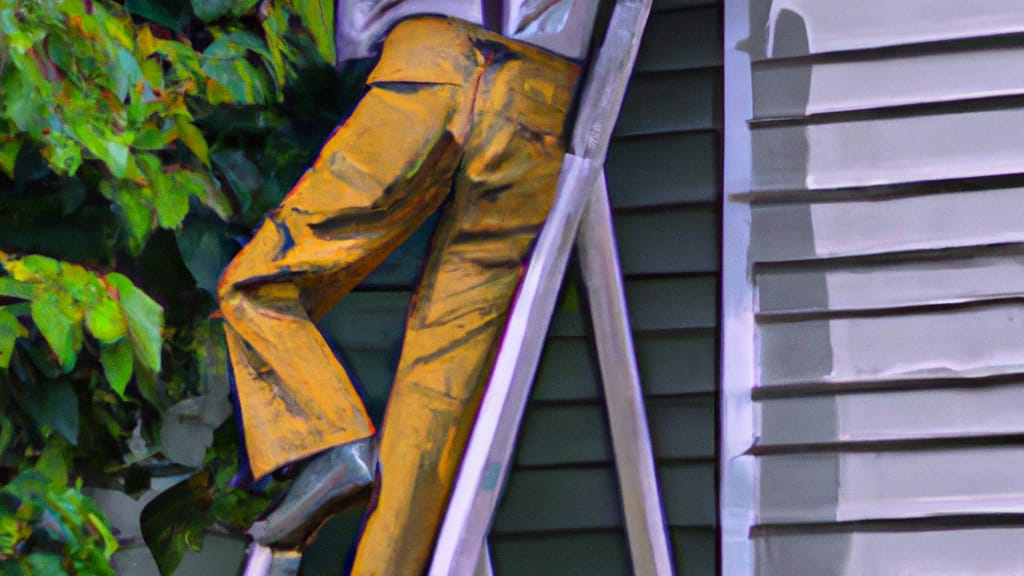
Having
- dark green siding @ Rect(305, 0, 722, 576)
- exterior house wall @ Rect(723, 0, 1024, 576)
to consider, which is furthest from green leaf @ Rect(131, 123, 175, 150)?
exterior house wall @ Rect(723, 0, 1024, 576)

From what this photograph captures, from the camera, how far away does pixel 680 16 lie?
1858 millimetres

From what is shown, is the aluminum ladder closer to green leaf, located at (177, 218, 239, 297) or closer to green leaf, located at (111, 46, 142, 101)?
green leaf, located at (177, 218, 239, 297)

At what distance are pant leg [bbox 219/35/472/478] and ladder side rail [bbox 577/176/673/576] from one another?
0.23m

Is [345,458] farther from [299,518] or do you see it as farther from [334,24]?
[334,24]

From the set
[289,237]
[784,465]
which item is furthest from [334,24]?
[784,465]

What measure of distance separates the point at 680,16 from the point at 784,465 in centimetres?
66

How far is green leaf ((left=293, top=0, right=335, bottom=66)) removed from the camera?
1843 millimetres

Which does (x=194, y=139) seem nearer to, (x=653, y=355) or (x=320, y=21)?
(x=320, y=21)

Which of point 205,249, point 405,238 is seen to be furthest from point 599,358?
point 205,249

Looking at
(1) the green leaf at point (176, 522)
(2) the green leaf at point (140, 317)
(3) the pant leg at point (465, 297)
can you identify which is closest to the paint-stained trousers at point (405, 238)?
(3) the pant leg at point (465, 297)

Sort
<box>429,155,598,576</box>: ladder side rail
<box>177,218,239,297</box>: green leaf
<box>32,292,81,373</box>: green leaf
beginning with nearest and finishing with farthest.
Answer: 1. <box>32,292,81,373</box>: green leaf
2. <box>429,155,598,576</box>: ladder side rail
3. <box>177,218,239,297</box>: green leaf

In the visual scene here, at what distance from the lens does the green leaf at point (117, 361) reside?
5.55 feet

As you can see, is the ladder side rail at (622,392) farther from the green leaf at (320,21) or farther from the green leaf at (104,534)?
the green leaf at (104,534)

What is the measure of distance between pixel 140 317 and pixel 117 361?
0.28ft
